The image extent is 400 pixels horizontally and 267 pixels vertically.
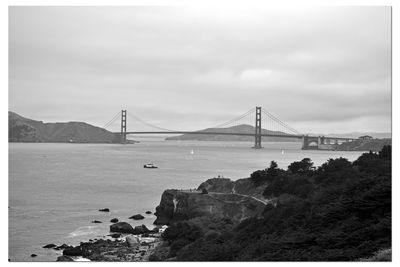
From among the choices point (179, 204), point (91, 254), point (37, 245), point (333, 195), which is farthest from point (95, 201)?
point (333, 195)

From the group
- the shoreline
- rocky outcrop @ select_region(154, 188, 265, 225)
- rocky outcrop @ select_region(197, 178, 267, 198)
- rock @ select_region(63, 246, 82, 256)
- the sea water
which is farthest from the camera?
rocky outcrop @ select_region(197, 178, 267, 198)

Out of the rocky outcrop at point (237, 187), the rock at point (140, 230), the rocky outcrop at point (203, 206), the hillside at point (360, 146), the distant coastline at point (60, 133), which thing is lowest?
the rock at point (140, 230)

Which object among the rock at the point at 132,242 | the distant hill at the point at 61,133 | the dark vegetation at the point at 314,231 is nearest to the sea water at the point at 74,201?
the rock at the point at 132,242

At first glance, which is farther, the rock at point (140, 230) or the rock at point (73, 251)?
the rock at point (140, 230)

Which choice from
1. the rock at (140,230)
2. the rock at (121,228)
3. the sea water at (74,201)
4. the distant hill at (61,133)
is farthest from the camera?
the distant hill at (61,133)

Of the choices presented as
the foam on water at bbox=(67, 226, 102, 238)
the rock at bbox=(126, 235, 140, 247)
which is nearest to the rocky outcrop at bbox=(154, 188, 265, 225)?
the foam on water at bbox=(67, 226, 102, 238)

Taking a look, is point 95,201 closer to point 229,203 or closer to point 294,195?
point 229,203

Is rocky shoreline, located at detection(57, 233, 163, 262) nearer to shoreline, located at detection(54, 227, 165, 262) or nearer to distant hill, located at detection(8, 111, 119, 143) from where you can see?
shoreline, located at detection(54, 227, 165, 262)

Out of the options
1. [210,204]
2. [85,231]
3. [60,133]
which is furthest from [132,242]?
[60,133]

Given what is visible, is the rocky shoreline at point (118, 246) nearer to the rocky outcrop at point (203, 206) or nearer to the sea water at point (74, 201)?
the sea water at point (74, 201)
